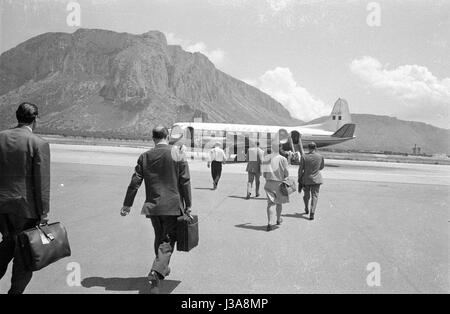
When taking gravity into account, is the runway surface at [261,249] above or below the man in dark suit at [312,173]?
below

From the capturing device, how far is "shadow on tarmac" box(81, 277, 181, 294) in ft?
15.8

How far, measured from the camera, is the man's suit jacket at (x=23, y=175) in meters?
4.31

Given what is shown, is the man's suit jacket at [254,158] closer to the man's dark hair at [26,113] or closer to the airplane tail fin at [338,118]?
the man's dark hair at [26,113]

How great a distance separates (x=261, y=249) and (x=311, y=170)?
3.65m

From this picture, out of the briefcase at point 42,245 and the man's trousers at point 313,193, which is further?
the man's trousers at point 313,193

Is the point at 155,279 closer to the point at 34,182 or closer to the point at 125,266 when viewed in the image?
the point at 125,266

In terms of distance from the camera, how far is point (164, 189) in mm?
4922

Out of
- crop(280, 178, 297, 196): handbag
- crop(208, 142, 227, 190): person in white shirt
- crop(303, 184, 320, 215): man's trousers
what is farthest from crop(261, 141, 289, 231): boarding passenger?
crop(208, 142, 227, 190): person in white shirt

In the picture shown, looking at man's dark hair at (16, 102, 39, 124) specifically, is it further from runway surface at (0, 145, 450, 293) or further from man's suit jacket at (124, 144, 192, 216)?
runway surface at (0, 145, 450, 293)

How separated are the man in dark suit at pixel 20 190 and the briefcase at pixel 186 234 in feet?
4.96

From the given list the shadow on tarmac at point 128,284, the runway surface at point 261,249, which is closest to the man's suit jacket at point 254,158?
the runway surface at point 261,249

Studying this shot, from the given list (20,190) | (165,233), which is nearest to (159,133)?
(165,233)
